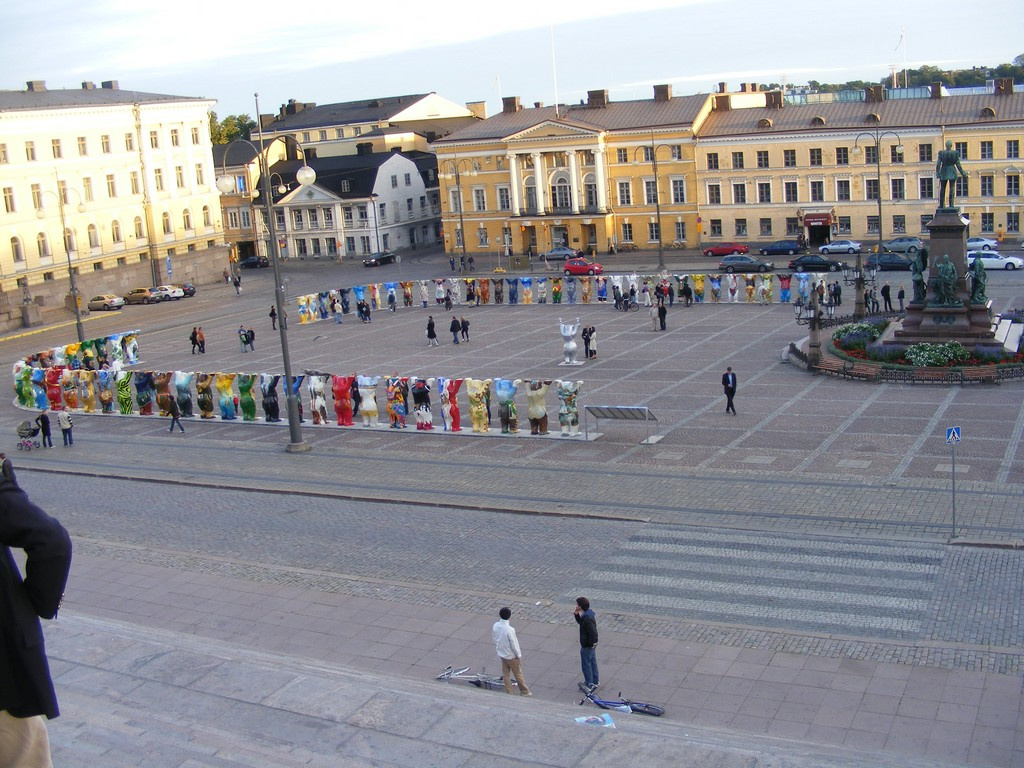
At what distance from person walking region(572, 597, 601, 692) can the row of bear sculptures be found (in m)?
14.7

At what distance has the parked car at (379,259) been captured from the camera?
85.9m

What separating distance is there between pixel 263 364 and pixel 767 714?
→ 116 feet

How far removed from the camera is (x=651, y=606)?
1717cm

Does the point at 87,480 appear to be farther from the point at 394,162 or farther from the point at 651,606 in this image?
the point at 394,162

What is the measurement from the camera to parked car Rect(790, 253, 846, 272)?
63.1 metres

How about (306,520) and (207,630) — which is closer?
(207,630)

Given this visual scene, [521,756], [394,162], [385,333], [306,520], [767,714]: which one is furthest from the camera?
[394,162]

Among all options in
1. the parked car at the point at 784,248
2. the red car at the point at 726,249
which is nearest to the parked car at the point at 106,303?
the red car at the point at 726,249

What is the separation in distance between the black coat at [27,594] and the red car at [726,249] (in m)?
67.9

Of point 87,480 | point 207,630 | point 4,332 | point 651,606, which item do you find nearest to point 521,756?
point 651,606

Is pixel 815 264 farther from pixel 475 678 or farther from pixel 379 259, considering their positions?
pixel 475 678

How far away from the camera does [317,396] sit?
33.1 metres

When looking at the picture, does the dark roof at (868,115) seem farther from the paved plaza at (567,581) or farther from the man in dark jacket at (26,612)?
the man in dark jacket at (26,612)

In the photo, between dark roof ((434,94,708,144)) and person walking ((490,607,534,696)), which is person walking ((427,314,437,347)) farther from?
dark roof ((434,94,708,144))
